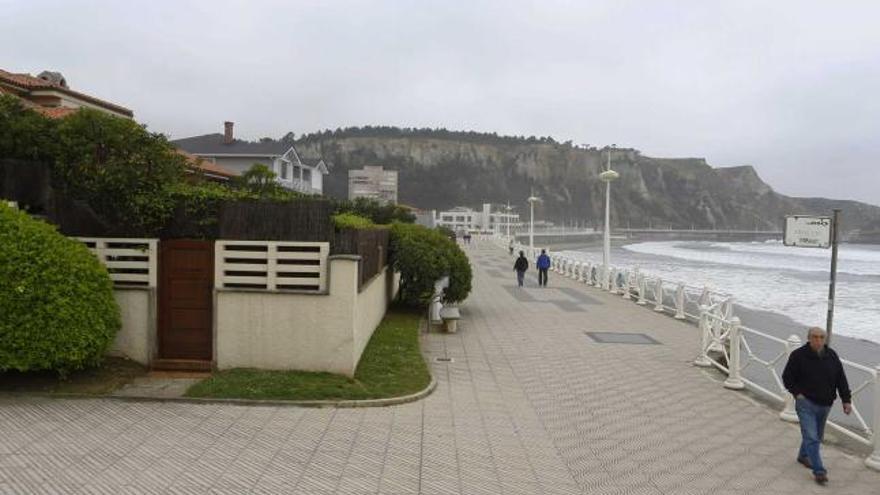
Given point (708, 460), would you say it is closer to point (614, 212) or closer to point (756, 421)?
point (756, 421)

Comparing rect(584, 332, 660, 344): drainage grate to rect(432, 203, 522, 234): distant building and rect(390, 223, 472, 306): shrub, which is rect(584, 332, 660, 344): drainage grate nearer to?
rect(390, 223, 472, 306): shrub

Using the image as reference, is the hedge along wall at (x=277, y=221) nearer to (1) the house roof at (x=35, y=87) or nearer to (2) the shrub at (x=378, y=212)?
(1) the house roof at (x=35, y=87)

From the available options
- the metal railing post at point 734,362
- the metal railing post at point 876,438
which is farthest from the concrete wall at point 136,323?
the metal railing post at point 876,438

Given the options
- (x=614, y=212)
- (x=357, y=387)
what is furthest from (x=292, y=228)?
(x=614, y=212)

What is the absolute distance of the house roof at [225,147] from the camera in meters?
41.9

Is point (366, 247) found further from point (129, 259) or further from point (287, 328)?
point (129, 259)

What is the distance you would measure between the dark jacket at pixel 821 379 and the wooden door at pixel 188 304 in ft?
21.2

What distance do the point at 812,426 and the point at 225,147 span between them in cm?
4059

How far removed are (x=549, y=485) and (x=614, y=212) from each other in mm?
162053

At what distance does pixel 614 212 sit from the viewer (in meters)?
163

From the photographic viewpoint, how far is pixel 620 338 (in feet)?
45.7

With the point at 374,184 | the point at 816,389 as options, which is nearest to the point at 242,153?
the point at 374,184

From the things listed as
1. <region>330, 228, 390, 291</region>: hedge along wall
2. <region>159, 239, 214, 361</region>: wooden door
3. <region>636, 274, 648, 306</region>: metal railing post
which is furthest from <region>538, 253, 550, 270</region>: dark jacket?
<region>159, 239, 214, 361</region>: wooden door

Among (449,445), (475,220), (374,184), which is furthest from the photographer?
(475,220)
